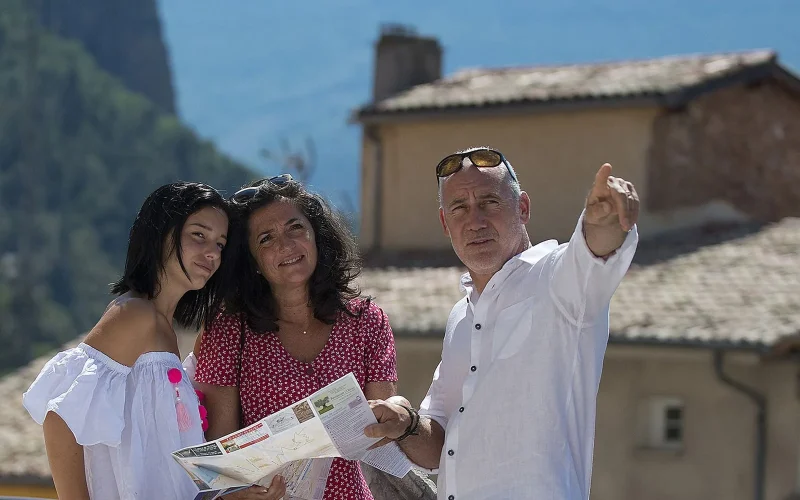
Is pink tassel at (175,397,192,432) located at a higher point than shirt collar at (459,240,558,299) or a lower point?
lower

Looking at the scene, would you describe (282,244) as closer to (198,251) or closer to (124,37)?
(198,251)

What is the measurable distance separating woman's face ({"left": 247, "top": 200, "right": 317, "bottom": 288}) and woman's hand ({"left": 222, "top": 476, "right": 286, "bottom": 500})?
0.61 metres

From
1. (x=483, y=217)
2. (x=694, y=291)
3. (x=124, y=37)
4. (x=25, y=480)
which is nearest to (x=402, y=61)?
(x=694, y=291)

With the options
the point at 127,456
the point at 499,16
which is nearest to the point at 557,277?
the point at 127,456

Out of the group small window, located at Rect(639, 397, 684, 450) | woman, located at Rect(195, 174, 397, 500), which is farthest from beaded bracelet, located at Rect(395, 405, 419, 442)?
small window, located at Rect(639, 397, 684, 450)

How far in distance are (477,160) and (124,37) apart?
77.1 metres

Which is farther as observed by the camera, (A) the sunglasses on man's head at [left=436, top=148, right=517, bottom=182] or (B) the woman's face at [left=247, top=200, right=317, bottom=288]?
(B) the woman's face at [left=247, top=200, right=317, bottom=288]

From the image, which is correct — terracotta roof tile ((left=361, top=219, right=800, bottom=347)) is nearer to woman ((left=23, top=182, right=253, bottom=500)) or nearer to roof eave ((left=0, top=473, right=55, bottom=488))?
roof eave ((left=0, top=473, right=55, bottom=488))

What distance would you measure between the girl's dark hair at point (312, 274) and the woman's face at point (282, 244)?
0.08 feet

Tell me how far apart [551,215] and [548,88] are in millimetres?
1618

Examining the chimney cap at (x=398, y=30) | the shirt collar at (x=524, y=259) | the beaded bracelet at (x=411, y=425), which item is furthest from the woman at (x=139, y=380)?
the chimney cap at (x=398, y=30)

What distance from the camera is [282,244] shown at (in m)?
4.07

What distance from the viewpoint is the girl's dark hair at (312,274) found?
4.08m

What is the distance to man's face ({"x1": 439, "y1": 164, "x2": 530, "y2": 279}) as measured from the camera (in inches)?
147
